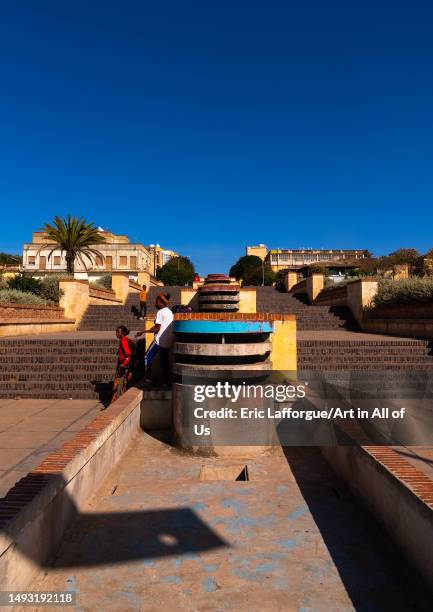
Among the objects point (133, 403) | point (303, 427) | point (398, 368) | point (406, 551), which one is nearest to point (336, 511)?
point (406, 551)

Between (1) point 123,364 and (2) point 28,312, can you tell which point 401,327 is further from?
(2) point 28,312

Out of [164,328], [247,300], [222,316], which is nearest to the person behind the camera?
[222,316]

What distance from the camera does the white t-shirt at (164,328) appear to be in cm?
593

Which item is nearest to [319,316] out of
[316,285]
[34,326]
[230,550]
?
[316,285]

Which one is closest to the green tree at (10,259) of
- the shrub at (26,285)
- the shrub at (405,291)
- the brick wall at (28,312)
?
the shrub at (26,285)

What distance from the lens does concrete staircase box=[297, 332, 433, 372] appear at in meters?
8.60

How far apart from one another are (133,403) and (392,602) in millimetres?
3644

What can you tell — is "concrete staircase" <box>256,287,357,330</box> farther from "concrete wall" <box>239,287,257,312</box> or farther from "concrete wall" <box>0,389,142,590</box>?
"concrete wall" <box>0,389,142,590</box>

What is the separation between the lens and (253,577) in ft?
8.11

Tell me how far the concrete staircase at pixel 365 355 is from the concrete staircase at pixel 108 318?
749 cm

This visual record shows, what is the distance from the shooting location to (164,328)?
19.6ft

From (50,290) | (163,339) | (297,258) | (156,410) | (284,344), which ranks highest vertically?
(297,258)

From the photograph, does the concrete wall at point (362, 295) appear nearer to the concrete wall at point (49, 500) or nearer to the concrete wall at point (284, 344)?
the concrete wall at point (284, 344)

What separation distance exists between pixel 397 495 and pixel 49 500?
2.46 meters
